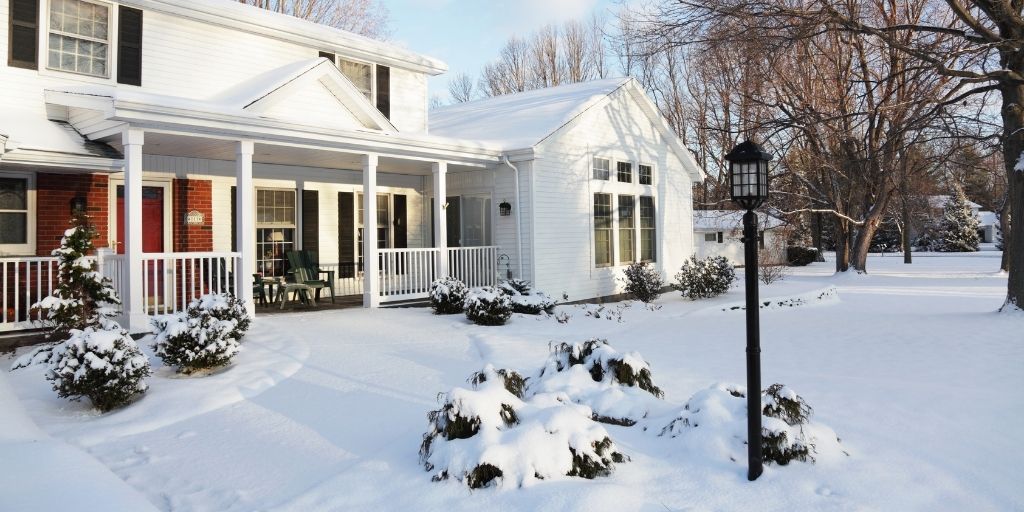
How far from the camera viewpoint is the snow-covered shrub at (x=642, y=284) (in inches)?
558

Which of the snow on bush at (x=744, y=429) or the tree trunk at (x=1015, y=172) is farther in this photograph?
the tree trunk at (x=1015, y=172)

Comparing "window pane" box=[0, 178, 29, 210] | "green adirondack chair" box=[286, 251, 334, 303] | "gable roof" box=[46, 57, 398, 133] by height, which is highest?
"gable roof" box=[46, 57, 398, 133]

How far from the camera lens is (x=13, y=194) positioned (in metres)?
9.79

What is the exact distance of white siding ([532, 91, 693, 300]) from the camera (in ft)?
43.7

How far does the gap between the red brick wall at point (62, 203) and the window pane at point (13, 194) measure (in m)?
0.17

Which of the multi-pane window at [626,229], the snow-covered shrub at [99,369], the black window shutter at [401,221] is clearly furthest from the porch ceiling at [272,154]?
the snow-covered shrub at [99,369]

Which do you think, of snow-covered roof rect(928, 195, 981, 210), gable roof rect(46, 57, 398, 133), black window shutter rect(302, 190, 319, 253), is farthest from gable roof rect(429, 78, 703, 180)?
snow-covered roof rect(928, 195, 981, 210)

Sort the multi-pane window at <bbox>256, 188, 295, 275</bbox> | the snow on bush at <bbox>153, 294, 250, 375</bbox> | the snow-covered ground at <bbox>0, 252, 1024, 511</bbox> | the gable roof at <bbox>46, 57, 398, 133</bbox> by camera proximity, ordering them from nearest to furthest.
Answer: the snow-covered ground at <bbox>0, 252, 1024, 511</bbox>
the snow on bush at <bbox>153, 294, 250, 375</bbox>
the gable roof at <bbox>46, 57, 398, 133</bbox>
the multi-pane window at <bbox>256, 188, 295, 275</bbox>

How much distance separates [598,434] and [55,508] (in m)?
3.01

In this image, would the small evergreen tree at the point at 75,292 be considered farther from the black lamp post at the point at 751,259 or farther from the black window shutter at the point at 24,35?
the black lamp post at the point at 751,259

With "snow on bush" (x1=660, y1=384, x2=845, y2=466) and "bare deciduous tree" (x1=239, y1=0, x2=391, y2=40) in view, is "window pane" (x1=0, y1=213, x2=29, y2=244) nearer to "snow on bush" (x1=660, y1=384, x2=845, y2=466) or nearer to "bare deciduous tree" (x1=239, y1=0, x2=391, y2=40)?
"snow on bush" (x1=660, y1=384, x2=845, y2=466)

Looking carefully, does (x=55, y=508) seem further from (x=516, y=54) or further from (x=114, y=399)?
(x=516, y=54)

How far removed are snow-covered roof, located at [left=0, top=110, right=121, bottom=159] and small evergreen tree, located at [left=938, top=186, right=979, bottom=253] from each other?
47147mm

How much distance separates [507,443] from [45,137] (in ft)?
27.3
